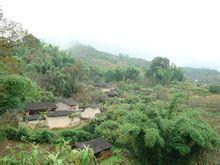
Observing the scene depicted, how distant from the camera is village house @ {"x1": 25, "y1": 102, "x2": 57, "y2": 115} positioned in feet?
121

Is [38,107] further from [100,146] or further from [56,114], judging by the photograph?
[100,146]

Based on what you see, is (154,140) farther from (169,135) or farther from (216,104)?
(216,104)

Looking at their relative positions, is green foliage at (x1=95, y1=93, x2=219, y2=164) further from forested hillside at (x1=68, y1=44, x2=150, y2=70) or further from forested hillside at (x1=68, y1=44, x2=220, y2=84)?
forested hillside at (x1=68, y1=44, x2=220, y2=84)

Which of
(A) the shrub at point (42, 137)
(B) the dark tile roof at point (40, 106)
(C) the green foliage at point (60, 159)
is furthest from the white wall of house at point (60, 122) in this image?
(C) the green foliage at point (60, 159)

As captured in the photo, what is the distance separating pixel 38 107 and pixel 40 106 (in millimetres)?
462

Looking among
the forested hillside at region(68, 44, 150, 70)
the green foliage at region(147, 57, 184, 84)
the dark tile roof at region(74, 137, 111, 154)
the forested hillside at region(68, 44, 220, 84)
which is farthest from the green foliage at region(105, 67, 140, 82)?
the dark tile roof at region(74, 137, 111, 154)

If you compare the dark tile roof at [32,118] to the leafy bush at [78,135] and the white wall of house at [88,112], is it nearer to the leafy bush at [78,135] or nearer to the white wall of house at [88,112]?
the leafy bush at [78,135]

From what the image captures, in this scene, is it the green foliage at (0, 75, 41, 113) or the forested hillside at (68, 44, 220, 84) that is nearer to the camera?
the green foliage at (0, 75, 41, 113)

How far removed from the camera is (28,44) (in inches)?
607

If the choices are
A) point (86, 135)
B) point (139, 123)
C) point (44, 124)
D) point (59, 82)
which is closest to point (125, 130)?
point (139, 123)

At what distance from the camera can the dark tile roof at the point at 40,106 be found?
37.0 m

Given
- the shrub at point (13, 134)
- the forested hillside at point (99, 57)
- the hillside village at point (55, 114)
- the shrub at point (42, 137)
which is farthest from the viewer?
the forested hillside at point (99, 57)

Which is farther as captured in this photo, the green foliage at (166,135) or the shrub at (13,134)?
the shrub at (13,134)

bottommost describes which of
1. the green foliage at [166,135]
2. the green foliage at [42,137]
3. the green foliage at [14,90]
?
the green foliage at [42,137]
